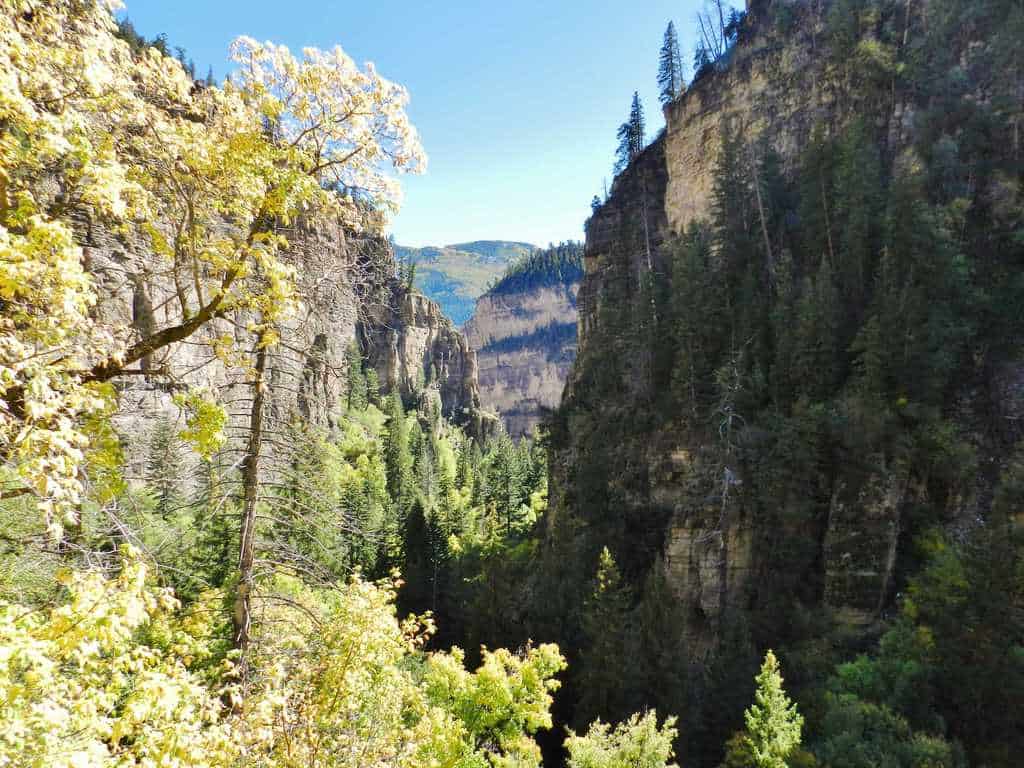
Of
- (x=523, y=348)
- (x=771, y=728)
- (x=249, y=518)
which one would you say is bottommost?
(x=771, y=728)

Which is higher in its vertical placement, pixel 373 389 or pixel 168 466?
pixel 373 389

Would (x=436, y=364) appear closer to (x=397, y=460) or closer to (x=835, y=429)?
(x=397, y=460)

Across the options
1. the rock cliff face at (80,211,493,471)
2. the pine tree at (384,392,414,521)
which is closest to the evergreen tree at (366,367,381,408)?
the pine tree at (384,392,414,521)

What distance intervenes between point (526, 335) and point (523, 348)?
4.23m

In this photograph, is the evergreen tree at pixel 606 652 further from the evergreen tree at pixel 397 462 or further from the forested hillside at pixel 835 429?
the evergreen tree at pixel 397 462

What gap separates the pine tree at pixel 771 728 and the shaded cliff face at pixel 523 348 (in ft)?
414

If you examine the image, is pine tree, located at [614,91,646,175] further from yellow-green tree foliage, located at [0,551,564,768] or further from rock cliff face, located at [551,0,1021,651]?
yellow-green tree foliage, located at [0,551,564,768]

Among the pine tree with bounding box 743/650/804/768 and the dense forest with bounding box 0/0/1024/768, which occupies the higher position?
the dense forest with bounding box 0/0/1024/768

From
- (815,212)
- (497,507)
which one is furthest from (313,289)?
(497,507)

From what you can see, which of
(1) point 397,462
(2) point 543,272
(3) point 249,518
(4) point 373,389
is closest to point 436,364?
(4) point 373,389

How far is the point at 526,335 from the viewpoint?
15662 centimetres

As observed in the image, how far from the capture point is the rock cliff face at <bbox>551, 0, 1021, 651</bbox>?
2278 centimetres

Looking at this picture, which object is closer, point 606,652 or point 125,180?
point 125,180

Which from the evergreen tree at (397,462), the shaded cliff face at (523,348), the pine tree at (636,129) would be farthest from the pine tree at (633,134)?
the shaded cliff face at (523,348)
